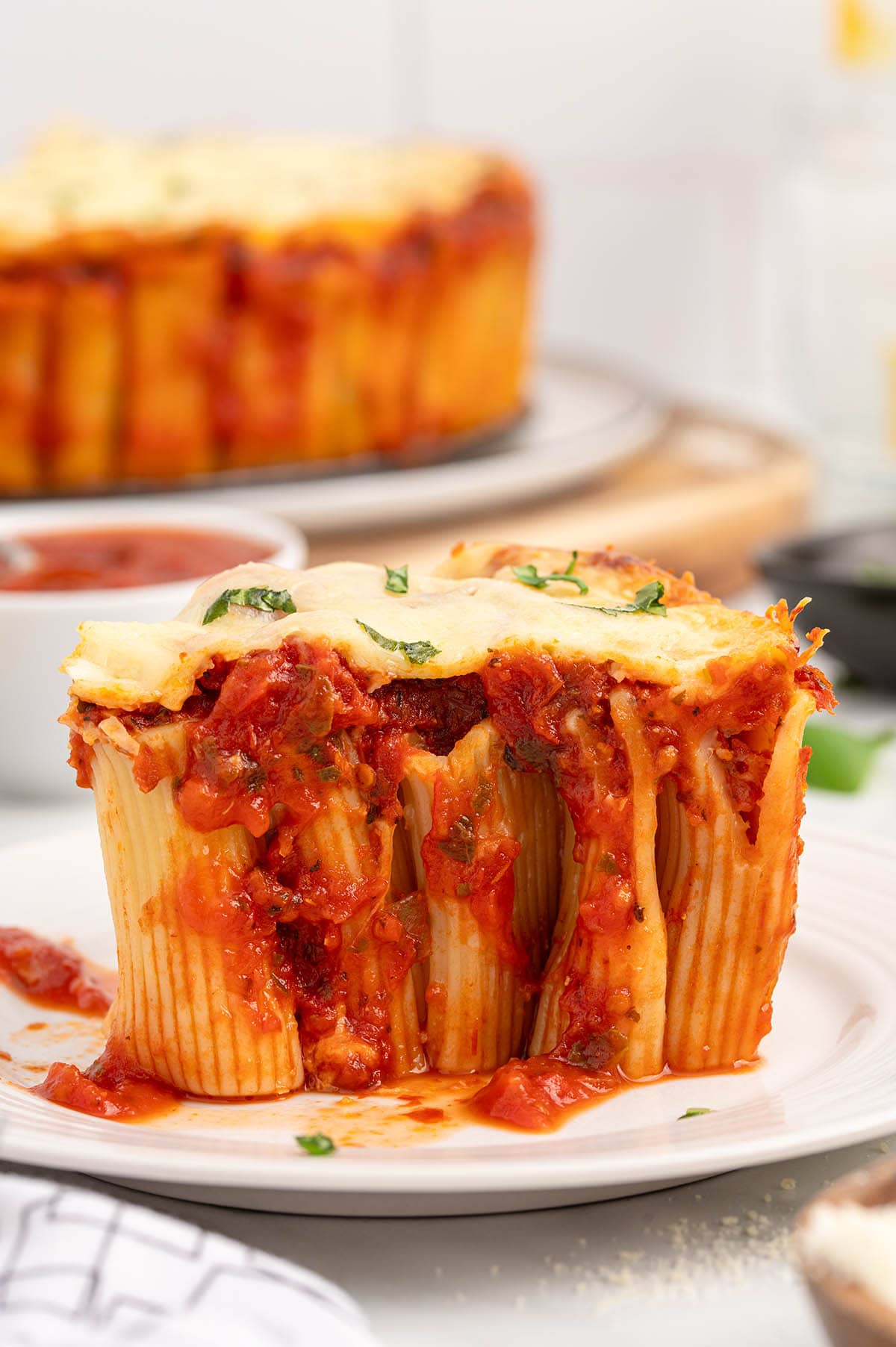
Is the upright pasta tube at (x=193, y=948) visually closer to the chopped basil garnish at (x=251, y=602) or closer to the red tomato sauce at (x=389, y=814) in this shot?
the red tomato sauce at (x=389, y=814)

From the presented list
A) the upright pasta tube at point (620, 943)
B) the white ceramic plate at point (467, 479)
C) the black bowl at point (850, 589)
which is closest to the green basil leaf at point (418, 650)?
the upright pasta tube at point (620, 943)

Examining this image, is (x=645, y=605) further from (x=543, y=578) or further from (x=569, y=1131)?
(x=569, y=1131)

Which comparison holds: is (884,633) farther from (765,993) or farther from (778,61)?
(778,61)

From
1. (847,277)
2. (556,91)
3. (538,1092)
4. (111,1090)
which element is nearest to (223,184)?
(847,277)

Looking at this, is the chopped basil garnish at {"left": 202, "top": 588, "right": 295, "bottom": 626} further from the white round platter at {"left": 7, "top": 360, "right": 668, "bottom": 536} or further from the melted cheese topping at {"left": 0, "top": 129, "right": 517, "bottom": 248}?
the melted cheese topping at {"left": 0, "top": 129, "right": 517, "bottom": 248}

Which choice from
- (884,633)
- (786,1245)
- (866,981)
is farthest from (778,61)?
(786,1245)

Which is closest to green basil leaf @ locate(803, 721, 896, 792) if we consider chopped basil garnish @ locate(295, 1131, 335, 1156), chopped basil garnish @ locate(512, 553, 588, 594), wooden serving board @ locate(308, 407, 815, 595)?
wooden serving board @ locate(308, 407, 815, 595)
